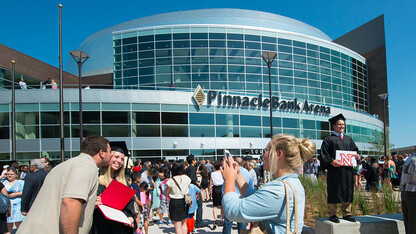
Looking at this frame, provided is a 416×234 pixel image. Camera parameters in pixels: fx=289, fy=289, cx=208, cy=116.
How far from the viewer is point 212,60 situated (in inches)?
1197

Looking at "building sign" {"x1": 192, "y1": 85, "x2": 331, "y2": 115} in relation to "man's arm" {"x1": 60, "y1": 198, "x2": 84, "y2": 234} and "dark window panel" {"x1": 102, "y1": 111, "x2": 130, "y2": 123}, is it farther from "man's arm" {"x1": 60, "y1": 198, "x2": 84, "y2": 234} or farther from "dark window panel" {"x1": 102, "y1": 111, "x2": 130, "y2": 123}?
"man's arm" {"x1": 60, "y1": 198, "x2": 84, "y2": 234}

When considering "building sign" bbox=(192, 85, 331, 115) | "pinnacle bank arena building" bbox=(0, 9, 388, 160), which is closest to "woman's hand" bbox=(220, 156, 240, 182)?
"pinnacle bank arena building" bbox=(0, 9, 388, 160)

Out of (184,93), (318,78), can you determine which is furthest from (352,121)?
(184,93)

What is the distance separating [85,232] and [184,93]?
24.1 meters

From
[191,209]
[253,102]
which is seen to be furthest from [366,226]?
[253,102]

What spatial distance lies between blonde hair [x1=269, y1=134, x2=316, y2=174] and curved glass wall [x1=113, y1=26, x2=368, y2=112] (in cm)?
2647

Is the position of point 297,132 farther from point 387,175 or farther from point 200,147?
point 387,175

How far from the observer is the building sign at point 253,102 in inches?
1058

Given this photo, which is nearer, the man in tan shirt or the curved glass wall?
the man in tan shirt

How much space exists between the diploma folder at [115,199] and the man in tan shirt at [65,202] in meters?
0.44

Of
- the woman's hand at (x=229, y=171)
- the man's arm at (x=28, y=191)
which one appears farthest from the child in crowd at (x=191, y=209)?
the woman's hand at (x=229, y=171)

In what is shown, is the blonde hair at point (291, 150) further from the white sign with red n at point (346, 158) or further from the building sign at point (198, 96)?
the building sign at point (198, 96)

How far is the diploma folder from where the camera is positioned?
299 centimetres

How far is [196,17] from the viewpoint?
128 ft
